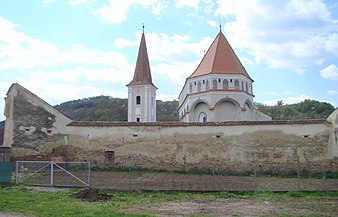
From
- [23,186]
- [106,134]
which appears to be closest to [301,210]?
[23,186]

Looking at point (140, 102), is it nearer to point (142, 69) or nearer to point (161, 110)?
point (142, 69)

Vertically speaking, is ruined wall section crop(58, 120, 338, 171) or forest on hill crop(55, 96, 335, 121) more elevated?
forest on hill crop(55, 96, 335, 121)

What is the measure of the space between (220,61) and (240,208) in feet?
96.4

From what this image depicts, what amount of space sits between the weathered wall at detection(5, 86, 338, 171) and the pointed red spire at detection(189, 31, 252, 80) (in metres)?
15.9

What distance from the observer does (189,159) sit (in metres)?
22.9

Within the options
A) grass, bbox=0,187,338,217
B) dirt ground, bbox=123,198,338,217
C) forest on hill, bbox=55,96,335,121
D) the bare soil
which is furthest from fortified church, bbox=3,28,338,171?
forest on hill, bbox=55,96,335,121

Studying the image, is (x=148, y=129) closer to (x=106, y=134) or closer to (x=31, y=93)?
(x=106, y=134)

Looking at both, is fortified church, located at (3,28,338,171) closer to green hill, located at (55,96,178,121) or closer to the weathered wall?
the weathered wall

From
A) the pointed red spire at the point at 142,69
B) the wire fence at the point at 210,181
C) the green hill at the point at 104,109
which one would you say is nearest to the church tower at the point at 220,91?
the pointed red spire at the point at 142,69

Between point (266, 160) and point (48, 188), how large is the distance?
521 inches

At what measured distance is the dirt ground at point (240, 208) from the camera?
9891 mm

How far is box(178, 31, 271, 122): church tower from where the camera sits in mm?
36938

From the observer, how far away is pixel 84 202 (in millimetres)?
11766

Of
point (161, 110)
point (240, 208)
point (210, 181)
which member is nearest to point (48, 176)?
point (210, 181)
